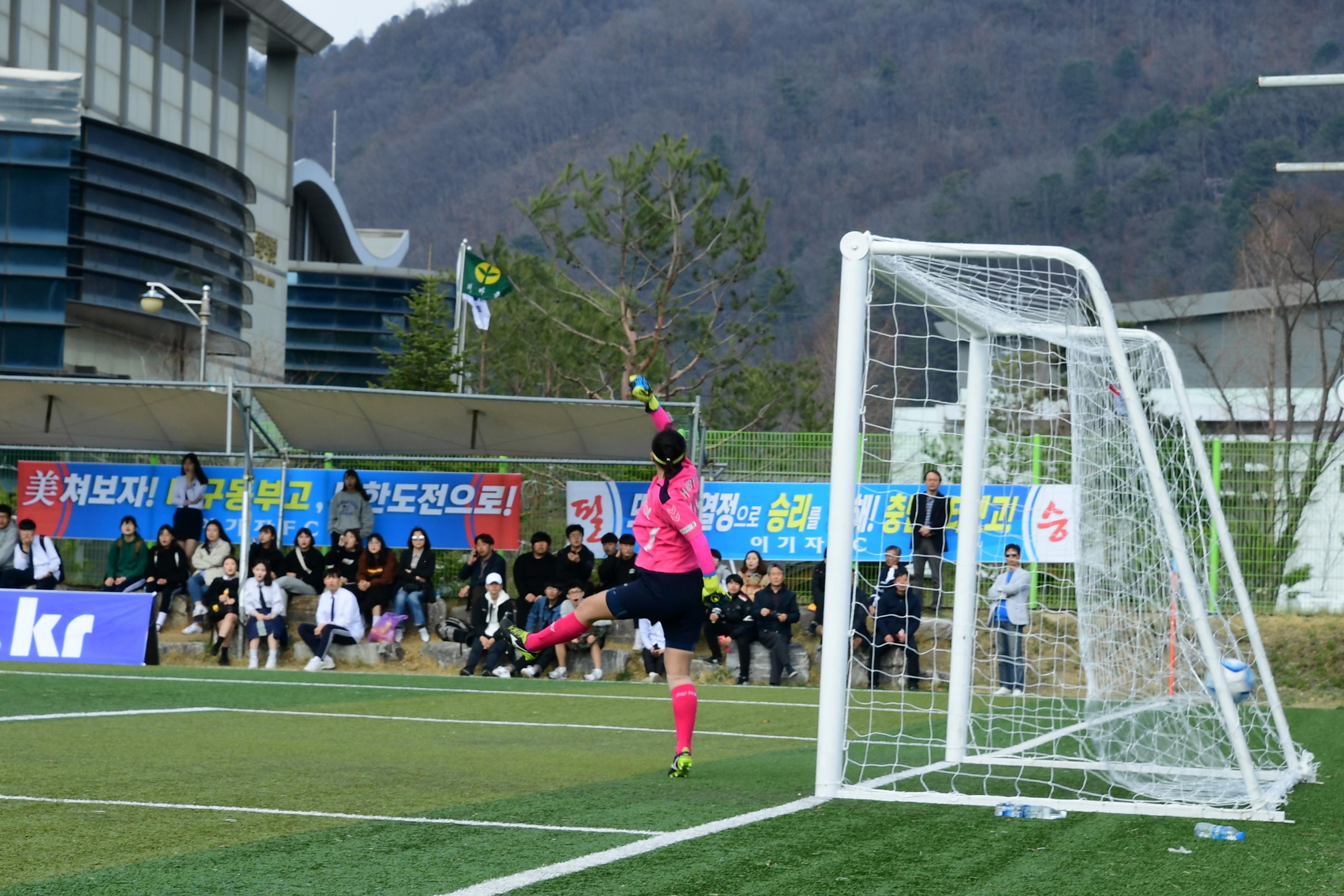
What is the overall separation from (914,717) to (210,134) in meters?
55.1

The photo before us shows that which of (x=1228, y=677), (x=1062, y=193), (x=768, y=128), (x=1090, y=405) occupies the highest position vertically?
(x=768, y=128)

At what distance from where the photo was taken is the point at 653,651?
56.3 ft

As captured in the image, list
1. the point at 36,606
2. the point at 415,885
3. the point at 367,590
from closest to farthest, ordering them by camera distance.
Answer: the point at 415,885 < the point at 36,606 < the point at 367,590

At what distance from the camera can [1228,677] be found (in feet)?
27.5

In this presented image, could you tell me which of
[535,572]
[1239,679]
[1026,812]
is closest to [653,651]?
[535,572]

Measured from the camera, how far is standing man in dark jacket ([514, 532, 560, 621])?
17672 mm

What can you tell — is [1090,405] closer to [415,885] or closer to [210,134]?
[415,885]

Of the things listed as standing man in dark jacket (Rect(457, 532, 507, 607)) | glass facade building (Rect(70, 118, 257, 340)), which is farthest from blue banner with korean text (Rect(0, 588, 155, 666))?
glass facade building (Rect(70, 118, 257, 340))

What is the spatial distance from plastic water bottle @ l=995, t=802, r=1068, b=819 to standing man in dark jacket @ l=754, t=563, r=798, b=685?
10307 mm

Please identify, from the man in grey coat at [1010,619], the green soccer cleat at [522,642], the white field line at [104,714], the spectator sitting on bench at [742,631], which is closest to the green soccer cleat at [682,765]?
the green soccer cleat at [522,642]

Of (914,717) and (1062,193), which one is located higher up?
(1062,193)

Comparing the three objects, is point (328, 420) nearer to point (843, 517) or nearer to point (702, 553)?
point (702, 553)

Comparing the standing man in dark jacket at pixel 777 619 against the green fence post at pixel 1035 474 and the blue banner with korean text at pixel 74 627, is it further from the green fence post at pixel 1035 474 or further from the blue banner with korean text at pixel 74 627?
the blue banner with korean text at pixel 74 627

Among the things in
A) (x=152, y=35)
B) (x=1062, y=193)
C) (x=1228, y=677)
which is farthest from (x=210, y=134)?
(x=1062, y=193)
